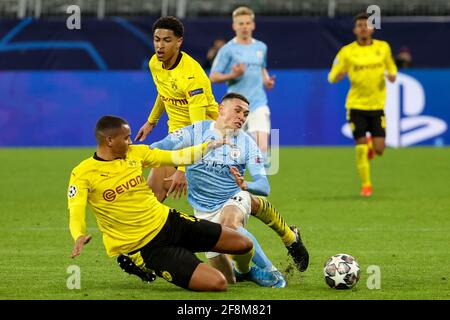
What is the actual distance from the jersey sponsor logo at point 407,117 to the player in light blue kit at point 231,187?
42.3 ft

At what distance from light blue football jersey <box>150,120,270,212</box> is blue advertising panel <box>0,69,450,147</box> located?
→ 13.0 metres

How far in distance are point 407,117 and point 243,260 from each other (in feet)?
46.0

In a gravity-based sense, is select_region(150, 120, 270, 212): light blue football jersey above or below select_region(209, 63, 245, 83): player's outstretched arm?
below

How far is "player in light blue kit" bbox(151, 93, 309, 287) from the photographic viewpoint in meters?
8.54

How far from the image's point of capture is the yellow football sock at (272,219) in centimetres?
880

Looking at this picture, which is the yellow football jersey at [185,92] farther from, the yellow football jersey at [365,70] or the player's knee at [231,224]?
the yellow football jersey at [365,70]

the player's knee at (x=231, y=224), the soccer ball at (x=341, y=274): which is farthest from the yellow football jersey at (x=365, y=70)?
the soccer ball at (x=341, y=274)

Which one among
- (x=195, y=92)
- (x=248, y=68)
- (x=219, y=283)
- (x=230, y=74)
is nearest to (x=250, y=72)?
(x=248, y=68)

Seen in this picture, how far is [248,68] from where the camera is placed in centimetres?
1516

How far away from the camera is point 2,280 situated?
8.48m

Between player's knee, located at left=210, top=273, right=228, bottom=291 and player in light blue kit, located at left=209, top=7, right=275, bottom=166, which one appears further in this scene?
player in light blue kit, located at left=209, top=7, right=275, bottom=166

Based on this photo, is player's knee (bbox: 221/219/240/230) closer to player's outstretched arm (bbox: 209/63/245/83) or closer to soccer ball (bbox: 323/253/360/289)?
soccer ball (bbox: 323/253/360/289)

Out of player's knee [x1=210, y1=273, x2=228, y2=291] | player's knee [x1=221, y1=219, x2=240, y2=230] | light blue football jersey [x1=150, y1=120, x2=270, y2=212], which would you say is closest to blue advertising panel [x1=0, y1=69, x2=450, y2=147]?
light blue football jersey [x1=150, y1=120, x2=270, y2=212]

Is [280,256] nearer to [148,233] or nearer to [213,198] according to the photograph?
[213,198]
